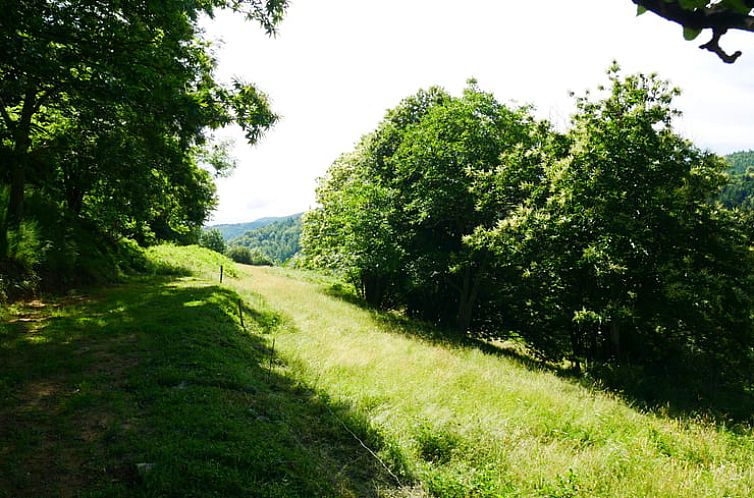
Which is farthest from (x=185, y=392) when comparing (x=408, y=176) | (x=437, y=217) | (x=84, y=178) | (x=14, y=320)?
(x=408, y=176)

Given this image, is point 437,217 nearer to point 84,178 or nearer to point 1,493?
point 84,178

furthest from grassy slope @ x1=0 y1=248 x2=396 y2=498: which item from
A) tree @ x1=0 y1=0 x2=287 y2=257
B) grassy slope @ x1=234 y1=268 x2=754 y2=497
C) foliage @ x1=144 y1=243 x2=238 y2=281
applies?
foliage @ x1=144 y1=243 x2=238 y2=281

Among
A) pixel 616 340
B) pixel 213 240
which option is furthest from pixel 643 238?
pixel 213 240

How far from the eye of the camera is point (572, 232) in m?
13.8

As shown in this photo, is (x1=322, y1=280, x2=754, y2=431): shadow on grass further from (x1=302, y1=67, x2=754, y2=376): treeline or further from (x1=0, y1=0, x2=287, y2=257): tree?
(x1=0, y1=0, x2=287, y2=257): tree

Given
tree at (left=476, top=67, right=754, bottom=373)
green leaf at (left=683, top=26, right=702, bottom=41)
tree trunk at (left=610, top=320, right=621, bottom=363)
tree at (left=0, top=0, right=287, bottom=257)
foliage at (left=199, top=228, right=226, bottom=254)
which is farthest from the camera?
foliage at (left=199, top=228, right=226, bottom=254)

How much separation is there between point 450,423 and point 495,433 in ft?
2.51

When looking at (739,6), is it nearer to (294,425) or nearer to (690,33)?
(690,33)

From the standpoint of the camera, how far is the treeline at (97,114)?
727 centimetres

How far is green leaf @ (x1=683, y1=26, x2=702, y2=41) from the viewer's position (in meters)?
1.64

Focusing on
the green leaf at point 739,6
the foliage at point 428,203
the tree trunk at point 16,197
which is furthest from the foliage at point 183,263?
the green leaf at point 739,6

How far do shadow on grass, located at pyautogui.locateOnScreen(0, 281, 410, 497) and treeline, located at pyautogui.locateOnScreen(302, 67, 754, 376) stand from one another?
32.8 feet

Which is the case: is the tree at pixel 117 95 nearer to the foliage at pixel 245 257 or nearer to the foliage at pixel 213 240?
the foliage at pixel 213 240

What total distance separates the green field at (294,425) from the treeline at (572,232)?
14.3 feet
